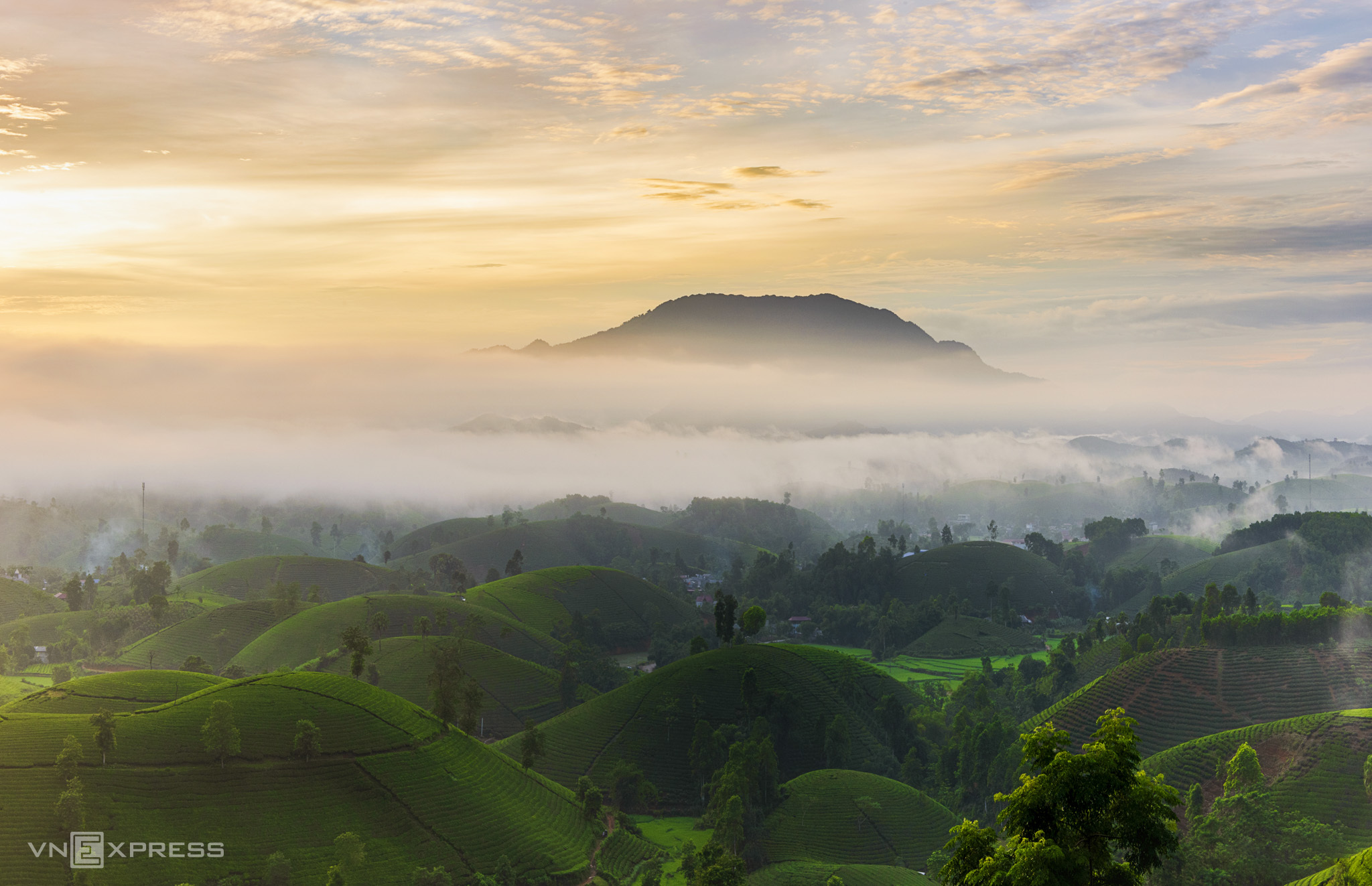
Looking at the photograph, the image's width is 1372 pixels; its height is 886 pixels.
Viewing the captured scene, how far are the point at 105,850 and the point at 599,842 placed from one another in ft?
124

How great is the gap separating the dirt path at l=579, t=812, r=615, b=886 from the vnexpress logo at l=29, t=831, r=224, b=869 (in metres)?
26.8

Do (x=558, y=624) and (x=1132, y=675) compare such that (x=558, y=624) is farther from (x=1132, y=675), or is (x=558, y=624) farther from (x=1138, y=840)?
(x=1138, y=840)

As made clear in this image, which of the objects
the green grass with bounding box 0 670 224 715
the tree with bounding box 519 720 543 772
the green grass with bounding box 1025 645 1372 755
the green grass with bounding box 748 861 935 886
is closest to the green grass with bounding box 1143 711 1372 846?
the green grass with bounding box 1025 645 1372 755

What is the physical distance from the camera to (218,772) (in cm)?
7700

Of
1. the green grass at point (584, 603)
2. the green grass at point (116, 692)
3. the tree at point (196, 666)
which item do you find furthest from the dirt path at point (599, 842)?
the green grass at point (584, 603)

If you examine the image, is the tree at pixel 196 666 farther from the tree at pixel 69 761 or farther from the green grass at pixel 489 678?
the tree at pixel 69 761

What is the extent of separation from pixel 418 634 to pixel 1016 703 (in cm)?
8638

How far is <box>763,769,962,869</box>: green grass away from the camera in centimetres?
8888

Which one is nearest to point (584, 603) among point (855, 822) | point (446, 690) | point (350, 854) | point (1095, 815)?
point (446, 690)

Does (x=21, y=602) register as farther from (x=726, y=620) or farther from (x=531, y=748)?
(x=531, y=748)

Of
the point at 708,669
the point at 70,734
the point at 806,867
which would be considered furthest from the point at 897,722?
the point at 70,734

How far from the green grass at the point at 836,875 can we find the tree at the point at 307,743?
3547 cm

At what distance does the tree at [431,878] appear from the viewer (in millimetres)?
71688

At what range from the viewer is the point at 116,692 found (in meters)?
100
